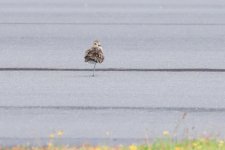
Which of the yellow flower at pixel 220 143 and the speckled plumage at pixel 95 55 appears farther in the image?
the speckled plumage at pixel 95 55

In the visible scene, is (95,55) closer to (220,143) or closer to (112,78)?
(112,78)

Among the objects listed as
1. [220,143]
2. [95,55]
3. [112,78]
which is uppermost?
[95,55]

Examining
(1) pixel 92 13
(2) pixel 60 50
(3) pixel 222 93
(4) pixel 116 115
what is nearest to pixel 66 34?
(2) pixel 60 50

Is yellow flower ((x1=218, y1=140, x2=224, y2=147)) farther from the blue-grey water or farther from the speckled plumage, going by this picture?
the speckled plumage

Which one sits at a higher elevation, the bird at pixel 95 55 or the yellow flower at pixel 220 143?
the bird at pixel 95 55

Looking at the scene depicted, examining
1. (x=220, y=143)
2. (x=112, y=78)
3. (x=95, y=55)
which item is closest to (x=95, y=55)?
(x=95, y=55)

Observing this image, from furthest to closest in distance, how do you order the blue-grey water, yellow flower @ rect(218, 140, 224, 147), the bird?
the bird
the blue-grey water
yellow flower @ rect(218, 140, 224, 147)

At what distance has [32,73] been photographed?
14766 mm

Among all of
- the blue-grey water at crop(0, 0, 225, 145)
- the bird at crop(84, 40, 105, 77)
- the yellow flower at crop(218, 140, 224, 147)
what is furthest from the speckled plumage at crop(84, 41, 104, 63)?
the yellow flower at crop(218, 140, 224, 147)

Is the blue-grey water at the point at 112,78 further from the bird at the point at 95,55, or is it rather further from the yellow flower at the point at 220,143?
the yellow flower at the point at 220,143

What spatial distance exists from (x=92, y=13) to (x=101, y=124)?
14.4 meters

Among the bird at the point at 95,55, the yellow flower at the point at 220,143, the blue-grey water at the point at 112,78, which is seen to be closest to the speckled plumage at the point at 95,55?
the bird at the point at 95,55

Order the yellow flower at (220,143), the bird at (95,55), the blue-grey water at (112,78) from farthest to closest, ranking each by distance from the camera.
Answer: the bird at (95,55)
the blue-grey water at (112,78)
the yellow flower at (220,143)

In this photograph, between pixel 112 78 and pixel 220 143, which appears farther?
pixel 112 78
